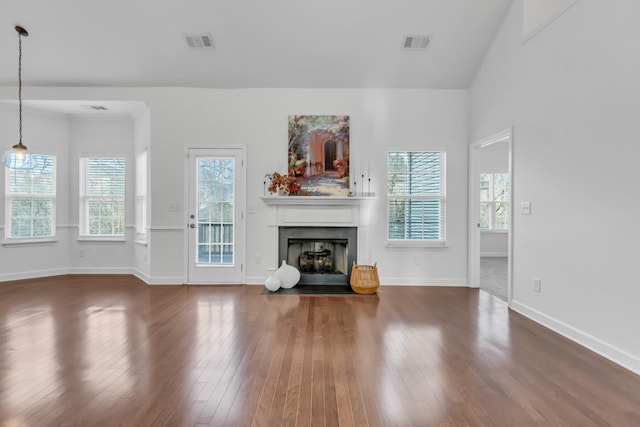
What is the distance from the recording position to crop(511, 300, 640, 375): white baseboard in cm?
260

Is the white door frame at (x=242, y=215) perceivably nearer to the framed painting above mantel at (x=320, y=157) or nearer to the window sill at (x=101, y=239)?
the framed painting above mantel at (x=320, y=157)

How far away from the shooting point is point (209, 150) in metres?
5.46

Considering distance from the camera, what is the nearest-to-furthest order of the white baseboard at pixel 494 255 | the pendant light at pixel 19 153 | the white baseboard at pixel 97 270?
the pendant light at pixel 19 153 < the white baseboard at pixel 97 270 < the white baseboard at pixel 494 255

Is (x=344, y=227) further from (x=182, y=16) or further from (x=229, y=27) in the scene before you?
(x=182, y=16)

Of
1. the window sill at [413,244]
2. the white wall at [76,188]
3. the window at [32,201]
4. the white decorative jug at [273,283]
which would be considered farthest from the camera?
the white wall at [76,188]

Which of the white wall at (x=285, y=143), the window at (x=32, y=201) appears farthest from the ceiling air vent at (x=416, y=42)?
the window at (x=32, y=201)

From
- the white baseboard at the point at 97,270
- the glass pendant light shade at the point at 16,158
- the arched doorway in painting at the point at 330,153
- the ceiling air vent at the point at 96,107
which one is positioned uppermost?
the ceiling air vent at the point at 96,107

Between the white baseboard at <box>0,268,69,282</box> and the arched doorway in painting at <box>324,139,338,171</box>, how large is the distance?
5195mm

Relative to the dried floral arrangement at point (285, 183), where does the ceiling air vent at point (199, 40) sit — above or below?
above

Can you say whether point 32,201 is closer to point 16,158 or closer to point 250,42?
point 16,158

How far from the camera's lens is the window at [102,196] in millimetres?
6355

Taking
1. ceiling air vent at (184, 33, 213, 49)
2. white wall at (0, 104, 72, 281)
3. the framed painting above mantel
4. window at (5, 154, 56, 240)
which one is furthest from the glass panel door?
window at (5, 154, 56, 240)

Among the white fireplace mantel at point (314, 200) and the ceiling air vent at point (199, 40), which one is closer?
the ceiling air vent at point (199, 40)

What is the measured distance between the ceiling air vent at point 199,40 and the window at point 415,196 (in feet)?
10.1
